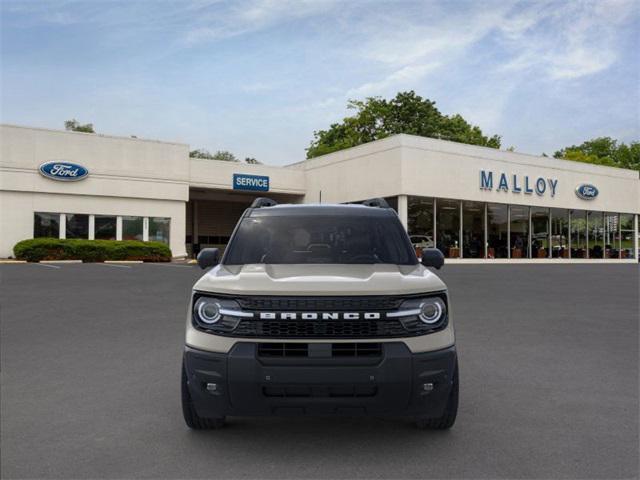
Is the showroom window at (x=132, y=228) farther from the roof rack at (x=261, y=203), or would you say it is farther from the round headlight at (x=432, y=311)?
the round headlight at (x=432, y=311)

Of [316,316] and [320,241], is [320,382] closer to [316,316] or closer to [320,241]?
[316,316]

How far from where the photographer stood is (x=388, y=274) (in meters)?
4.02

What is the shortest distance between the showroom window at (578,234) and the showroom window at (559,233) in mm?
798

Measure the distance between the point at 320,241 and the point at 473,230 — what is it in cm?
3461

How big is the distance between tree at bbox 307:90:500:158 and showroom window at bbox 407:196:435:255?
27.0 metres

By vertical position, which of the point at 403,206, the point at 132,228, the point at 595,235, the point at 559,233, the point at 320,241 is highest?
the point at 403,206

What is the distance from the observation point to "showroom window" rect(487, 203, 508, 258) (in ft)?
129

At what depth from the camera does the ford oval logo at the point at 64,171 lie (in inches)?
1316

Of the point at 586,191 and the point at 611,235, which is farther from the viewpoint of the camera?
the point at 611,235

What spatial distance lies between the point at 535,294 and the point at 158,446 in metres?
12.9

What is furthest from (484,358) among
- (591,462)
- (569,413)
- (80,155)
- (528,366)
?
(80,155)

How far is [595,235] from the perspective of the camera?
153ft

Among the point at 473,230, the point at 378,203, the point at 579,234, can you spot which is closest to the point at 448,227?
the point at 473,230

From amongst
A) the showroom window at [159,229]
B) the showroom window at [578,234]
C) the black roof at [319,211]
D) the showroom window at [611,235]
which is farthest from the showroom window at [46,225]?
the showroom window at [611,235]
